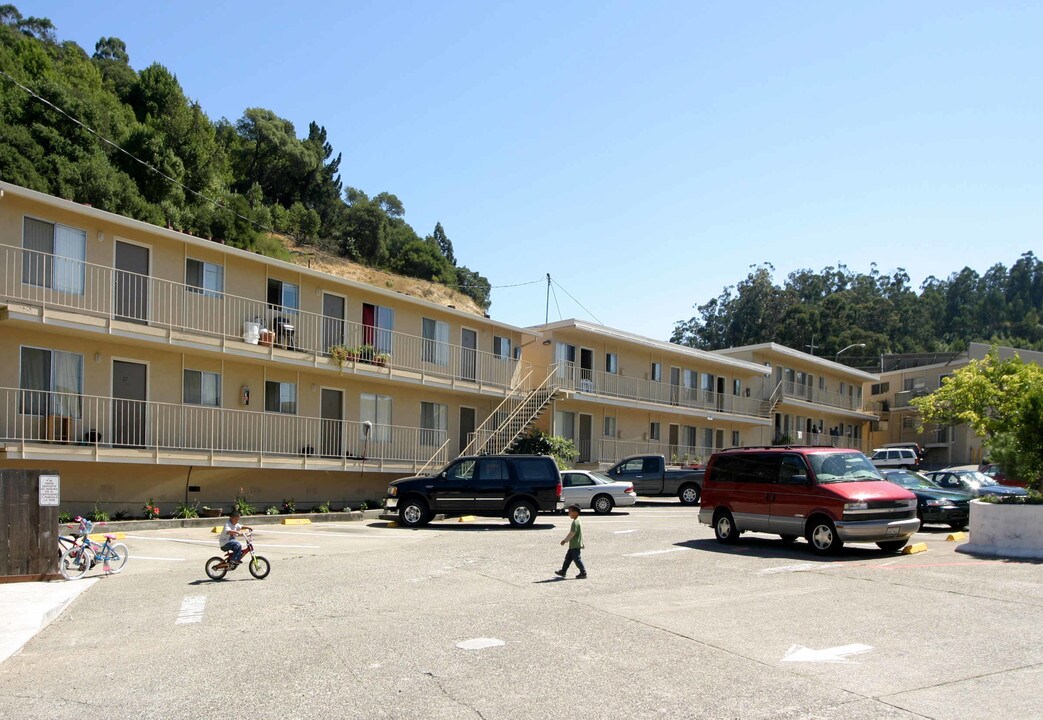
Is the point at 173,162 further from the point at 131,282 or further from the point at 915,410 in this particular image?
the point at 915,410

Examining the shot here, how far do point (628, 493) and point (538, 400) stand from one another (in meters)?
7.02

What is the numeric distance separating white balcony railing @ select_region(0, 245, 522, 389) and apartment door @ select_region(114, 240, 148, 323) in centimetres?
2

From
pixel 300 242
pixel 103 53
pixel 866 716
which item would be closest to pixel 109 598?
Answer: pixel 866 716

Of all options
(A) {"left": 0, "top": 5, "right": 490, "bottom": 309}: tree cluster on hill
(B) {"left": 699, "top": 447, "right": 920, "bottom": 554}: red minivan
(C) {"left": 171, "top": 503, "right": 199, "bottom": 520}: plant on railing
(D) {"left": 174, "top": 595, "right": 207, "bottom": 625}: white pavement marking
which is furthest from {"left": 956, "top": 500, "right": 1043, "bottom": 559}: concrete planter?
(A) {"left": 0, "top": 5, "right": 490, "bottom": 309}: tree cluster on hill

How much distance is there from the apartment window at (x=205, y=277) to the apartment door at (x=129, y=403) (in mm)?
2533

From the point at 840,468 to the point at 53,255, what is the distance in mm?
17146

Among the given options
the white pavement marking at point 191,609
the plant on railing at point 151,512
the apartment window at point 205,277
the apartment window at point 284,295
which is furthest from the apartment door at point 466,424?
the white pavement marking at point 191,609

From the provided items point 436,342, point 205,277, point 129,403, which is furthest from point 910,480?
point 129,403

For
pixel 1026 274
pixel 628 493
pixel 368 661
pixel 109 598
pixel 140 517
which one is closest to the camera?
pixel 368 661

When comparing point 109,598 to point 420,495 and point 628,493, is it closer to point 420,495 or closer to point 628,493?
point 420,495

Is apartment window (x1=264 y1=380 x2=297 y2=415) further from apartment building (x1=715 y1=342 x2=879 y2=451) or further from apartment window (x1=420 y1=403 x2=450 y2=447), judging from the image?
apartment building (x1=715 y1=342 x2=879 y2=451)

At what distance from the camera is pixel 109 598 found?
12.2m

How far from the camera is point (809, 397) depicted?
54469 mm

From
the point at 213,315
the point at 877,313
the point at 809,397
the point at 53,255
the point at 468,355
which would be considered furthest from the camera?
the point at 877,313
